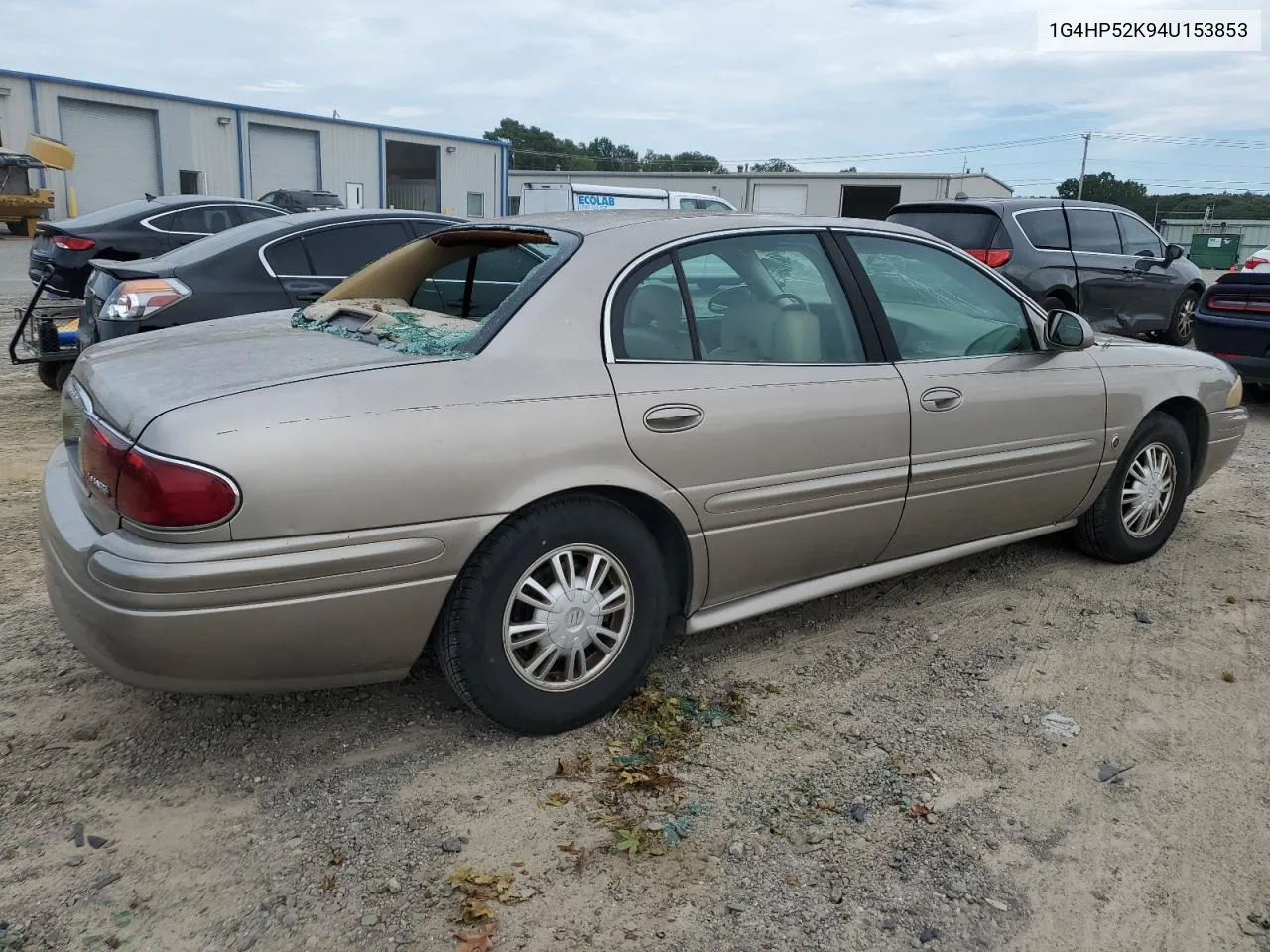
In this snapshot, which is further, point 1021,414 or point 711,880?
point 1021,414

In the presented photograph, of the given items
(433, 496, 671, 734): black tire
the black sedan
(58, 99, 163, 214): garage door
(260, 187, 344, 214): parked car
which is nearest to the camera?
(433, 496, 671, 734): black tire

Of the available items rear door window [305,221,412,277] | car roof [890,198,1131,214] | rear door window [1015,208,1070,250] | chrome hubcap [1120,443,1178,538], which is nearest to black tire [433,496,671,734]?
chrome hubcap [1120,443,1178,538]

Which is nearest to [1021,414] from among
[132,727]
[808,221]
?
[808,221]

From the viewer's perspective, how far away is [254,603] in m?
2.44

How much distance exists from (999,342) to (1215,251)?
43858mm

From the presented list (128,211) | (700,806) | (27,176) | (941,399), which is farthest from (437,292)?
(27,176)

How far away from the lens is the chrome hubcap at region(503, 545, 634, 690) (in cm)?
284

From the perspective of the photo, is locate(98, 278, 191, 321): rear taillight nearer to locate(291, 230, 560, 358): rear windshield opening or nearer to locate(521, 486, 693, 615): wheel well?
locate(291, 230, 560, 358): rear windshield opening

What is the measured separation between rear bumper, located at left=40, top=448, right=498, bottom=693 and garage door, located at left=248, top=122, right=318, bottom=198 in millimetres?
34206

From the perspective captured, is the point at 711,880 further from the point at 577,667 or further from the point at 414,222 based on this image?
the point at 414,222

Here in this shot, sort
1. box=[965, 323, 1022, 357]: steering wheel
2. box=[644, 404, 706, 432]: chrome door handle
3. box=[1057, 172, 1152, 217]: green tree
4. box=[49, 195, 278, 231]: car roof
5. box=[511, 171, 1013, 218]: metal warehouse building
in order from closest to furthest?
box=[644, 404, 706, 432]: chrome door handle → box=[965, 323, 1022, 357]: steering wheel → box=[49, 195, 278, 231]: car roof → box=[511, 171, 1013, 218]: metal warehouse building → box=[1057, 172, 1152, 217]: green tree

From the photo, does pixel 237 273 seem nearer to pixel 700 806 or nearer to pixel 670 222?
pixel 670 222

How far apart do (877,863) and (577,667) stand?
1.00 meters

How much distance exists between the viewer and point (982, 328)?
3.96 m
